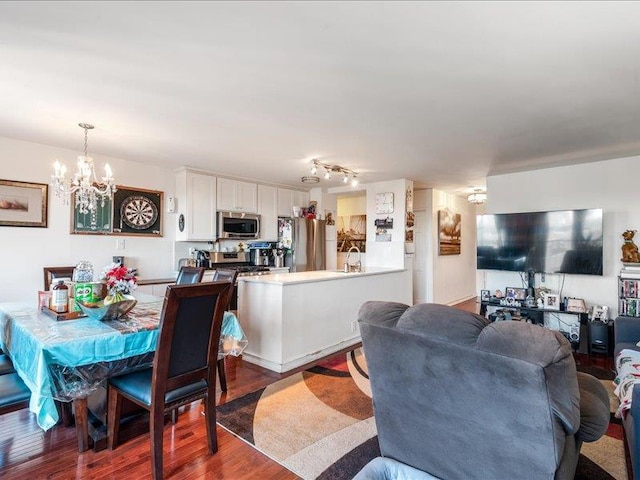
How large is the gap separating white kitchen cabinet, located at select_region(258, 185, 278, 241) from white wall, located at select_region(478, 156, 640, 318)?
365 cm

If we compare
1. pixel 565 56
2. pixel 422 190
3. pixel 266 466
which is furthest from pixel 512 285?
pixel 266 466

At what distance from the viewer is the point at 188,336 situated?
193 centimetres

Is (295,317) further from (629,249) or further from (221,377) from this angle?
(629,249)

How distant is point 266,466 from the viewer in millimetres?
1973

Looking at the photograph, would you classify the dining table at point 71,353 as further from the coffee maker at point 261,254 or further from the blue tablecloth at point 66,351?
the coffee maker at point 261,254

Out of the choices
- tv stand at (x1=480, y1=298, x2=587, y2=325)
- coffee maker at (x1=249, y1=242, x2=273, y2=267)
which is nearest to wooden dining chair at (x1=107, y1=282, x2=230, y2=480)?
coffee maker at (x1=249, y1=242, x2=273, y2=267)

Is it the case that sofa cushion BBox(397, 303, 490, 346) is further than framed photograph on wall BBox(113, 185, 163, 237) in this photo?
No

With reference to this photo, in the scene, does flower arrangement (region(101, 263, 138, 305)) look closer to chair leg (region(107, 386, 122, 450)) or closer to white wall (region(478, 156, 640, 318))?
chair leg (region(107, 386, 122, 450))

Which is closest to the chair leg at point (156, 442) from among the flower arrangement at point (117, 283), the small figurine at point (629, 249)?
the flower arrangement at point (117, 283)

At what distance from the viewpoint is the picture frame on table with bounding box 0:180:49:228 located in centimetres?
363

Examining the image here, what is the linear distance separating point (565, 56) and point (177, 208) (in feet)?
15.2

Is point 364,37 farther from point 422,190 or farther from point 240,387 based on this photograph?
point 422,190

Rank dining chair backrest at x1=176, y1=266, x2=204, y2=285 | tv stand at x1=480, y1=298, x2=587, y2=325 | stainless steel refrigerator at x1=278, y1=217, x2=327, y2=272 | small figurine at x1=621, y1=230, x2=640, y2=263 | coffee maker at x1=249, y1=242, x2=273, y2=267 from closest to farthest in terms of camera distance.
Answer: dining chair backrest at x1=176, y1=266, x2=204, y2=285, small figurine at x1=621, y1=230, x2=640, y2=263, tv stand at x1=480, y1=298, x2=587, y2=325, coffee maker at x1=249, y1=242, x2=273, y2=267, stainless steel refrigerator at x1=278, y1=217, x2=327, y2=272

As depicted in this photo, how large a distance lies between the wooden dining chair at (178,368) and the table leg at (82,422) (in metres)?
0.12
